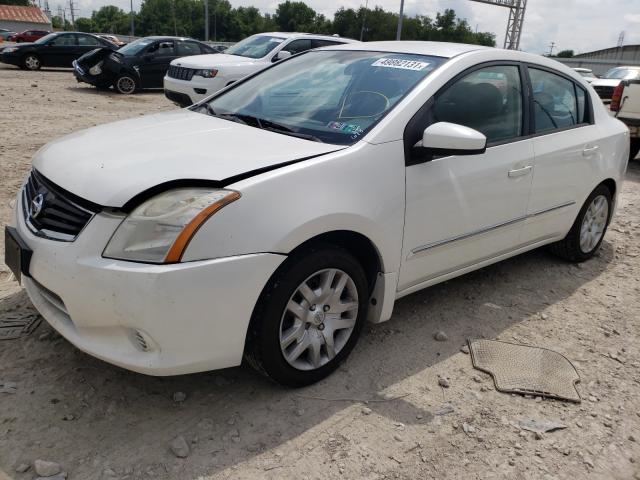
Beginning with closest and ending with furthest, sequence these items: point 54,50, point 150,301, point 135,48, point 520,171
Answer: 1. point 150,301
2. point 520,171
3. point 135,48
4. point 54,50

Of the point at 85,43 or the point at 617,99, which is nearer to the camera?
the point at 617,99

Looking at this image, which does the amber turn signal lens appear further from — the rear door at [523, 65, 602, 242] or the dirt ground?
the rear door at [523, 65, 602, 242]

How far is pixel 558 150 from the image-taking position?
12.6ft

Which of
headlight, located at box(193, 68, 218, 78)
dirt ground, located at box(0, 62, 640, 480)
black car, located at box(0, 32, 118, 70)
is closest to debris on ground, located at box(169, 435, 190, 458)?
dirt ground, located at box(0, 62, 640, 480)

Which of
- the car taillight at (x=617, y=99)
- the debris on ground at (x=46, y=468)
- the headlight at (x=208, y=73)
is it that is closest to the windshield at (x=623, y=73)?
the car taillight at (x=617, y=99)

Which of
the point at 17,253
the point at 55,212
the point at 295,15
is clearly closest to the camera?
the point at 55,212

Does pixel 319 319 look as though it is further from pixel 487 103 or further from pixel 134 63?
pixel 134 63

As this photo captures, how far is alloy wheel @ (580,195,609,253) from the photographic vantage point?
451 centimetres

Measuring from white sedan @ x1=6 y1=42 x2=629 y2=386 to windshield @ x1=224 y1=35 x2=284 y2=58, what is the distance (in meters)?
8.02

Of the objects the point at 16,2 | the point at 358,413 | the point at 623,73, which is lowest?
the point at 358,413

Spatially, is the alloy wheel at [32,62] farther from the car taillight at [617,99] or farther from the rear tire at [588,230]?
the rear tire at [588,230]

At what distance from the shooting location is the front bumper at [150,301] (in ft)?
7.14

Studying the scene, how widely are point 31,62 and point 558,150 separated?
19.0 meters

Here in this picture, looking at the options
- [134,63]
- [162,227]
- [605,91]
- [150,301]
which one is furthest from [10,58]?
[150,301]
